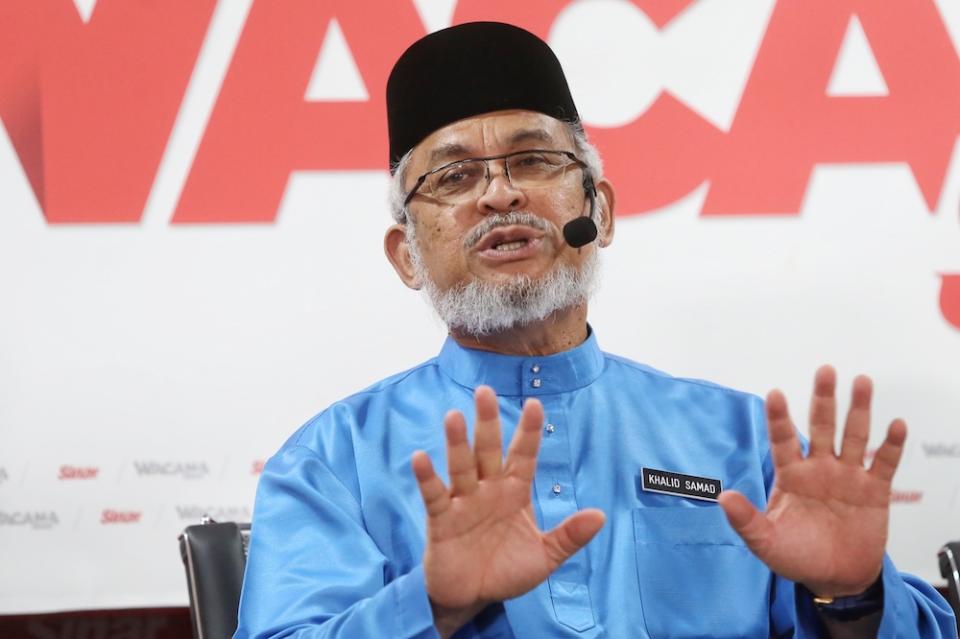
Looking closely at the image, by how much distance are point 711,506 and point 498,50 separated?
0.96 metres

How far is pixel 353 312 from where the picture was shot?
8.63 ft

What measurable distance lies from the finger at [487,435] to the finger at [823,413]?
16.8 inches

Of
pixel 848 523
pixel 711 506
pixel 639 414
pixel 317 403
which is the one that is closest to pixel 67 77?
pixel 317 403

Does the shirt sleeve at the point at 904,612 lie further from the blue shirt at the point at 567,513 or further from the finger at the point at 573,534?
the finger at the point at 573,534

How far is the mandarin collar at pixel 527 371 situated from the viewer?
2.02m

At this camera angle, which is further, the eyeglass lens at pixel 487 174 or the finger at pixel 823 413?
the eyeglass lens at pixel 487 174

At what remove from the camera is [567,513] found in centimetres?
186

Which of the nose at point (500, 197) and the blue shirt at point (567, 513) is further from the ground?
the nose at point (500, 197)

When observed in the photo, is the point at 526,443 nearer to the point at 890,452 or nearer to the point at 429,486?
the point at 429,486

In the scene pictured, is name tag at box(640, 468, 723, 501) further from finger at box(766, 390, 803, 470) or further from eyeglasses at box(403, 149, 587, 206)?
eyeglasses at box(403, 149, 587, 206)

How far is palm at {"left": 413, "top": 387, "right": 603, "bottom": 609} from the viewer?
145cm

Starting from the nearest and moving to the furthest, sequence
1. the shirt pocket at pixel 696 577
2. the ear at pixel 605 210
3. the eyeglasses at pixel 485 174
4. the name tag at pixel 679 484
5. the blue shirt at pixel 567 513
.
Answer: the blue shirt at pixel 567 513
the shirt pocket at pixel 696 577
the name tag at pixel 679 484
the eyeglasses at pixel 485 174
the ear at pixel 605 210

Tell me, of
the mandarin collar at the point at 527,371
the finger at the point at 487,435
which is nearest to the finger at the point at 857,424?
the finger at the point at 487,435

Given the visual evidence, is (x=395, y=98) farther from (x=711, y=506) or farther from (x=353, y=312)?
(x=711, y=506)
